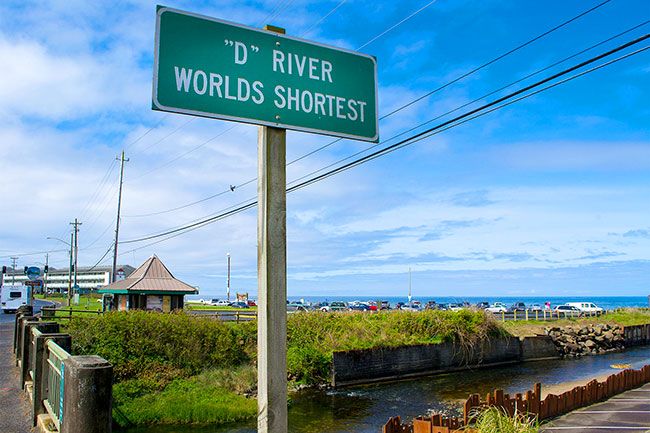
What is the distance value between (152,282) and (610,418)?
26654mm

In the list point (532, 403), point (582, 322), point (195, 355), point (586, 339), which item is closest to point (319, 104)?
point (532, 403)

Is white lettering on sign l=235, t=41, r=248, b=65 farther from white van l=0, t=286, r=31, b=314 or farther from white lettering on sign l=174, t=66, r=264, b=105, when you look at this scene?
white van l=0, t=286, r=31, b=314

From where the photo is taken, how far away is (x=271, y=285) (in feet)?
10.2

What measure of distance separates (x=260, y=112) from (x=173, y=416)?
1658cm

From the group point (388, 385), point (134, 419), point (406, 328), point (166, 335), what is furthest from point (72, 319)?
point (406, 328)

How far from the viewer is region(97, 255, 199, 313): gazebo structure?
1262 inches

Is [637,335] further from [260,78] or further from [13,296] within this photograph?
[13,296]

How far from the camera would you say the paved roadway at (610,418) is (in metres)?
10.9

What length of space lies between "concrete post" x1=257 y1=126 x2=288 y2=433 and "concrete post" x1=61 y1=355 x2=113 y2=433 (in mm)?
1525

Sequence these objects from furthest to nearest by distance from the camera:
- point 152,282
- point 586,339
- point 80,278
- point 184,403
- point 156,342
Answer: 1. point 80,278
2. point 586,339
3. point 152,282
4. point 156,342
5. point 184,403

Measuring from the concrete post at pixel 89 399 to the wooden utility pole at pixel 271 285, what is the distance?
1525 millimetres

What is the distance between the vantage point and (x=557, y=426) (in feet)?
37.0

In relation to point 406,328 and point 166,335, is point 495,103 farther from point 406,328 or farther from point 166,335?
point 406,328

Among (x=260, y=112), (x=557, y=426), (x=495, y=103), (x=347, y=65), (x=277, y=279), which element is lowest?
(x=557, y=426)
